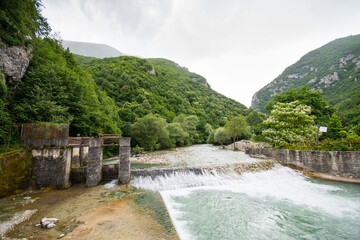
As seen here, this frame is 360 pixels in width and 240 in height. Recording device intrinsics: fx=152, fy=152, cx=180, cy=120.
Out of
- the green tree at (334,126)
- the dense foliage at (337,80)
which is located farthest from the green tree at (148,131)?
the dense foliage at (337,80)

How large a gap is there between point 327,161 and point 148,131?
31405mm

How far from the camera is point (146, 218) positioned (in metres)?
6.83

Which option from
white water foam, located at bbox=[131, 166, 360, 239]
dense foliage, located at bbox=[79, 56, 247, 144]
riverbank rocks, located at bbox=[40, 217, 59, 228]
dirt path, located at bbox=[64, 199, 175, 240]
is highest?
dense foliage, located at bbox=[79, 56, 247, 144]

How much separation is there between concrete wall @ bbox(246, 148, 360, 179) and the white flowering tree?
452 cm

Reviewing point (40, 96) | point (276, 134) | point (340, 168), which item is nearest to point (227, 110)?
point (276, 134)

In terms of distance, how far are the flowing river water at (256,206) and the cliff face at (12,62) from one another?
12158 mm

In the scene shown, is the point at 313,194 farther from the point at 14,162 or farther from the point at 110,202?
the point at 14,162

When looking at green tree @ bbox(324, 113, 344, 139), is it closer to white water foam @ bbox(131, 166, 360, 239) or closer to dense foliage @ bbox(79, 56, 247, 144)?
white water foam @ bbox(131, 166, 360, 239)

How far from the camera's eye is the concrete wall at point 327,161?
13257 mm

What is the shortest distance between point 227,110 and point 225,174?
11712 cm

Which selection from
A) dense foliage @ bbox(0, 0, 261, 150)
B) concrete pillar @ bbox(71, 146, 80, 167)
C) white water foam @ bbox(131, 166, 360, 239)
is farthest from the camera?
concrete pillar @ bbox(71, 146, 80, 167)

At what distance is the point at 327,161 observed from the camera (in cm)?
1476

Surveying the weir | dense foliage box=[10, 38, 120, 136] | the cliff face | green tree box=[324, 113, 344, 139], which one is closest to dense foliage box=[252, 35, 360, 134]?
green tree box=[324, 113, 344, 139]

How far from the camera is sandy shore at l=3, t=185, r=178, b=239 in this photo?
5523 mm
